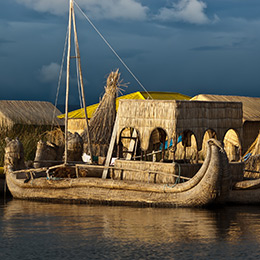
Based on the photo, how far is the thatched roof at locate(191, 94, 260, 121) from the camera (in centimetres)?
2494

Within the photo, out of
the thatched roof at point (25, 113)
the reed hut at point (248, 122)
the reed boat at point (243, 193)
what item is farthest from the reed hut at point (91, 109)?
the reed boat at point (243, 193)

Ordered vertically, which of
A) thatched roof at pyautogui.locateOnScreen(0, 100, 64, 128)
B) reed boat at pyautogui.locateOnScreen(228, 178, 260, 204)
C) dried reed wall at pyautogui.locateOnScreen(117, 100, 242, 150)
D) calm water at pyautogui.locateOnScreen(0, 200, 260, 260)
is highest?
thatched roof at pyautogui.locateOnScreen(0, 100, 64, 128)

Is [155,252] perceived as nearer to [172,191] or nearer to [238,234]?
[238,234]

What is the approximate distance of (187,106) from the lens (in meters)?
15.7

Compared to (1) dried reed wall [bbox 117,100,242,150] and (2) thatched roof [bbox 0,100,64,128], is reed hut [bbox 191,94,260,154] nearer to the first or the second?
(1) dried reed wall [bbox 117,100,242,150]

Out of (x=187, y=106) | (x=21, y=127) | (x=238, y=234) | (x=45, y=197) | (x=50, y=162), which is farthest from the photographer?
(x=21, y=127)

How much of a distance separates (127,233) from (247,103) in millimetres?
15788

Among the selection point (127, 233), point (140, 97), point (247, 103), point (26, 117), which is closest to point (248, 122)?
point (247, 103)

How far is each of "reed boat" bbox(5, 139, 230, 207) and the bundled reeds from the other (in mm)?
5101

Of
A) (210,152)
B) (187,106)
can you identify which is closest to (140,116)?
(187,106)

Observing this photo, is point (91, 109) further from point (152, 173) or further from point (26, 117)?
point (152, 173)

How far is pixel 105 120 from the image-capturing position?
23547 millimetres

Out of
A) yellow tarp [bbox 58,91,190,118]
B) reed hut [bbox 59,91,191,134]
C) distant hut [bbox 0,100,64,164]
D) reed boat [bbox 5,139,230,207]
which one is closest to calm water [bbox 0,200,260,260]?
reed boat [bbox 5,139,230,207]

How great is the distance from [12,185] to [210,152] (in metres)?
6.47
